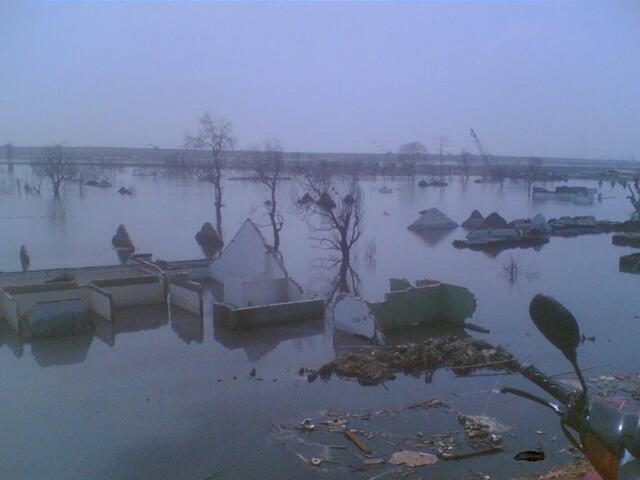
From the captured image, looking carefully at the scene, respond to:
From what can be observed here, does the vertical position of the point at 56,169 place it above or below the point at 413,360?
above

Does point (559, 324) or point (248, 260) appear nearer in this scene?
point (559, 324)

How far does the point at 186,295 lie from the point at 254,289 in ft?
4.87

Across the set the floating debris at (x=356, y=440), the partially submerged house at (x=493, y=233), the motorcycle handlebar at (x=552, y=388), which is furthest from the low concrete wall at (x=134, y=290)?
the partially submerged house at (x=493, y=233)

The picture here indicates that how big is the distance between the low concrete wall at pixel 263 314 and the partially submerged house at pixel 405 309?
72 cm

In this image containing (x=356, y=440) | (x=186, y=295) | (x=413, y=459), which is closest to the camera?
(x=413, y=459)

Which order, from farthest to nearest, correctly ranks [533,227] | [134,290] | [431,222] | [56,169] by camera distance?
[56,169], [431,222], [533,227], [134,290]

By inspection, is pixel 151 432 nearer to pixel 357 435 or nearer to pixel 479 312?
pixel 357 435

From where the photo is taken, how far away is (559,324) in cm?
176

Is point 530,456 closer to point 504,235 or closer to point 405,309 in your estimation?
point 405,309

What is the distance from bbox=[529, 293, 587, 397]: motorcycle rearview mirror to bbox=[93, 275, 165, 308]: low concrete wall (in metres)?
13.2

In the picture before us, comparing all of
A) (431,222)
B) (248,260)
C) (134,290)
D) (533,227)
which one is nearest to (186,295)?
(134,290)

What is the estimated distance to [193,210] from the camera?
121 ft

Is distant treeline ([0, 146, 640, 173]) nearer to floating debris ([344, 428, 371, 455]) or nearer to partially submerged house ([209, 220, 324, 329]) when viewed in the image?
partially submerged house ([209, 220, 324, 329])

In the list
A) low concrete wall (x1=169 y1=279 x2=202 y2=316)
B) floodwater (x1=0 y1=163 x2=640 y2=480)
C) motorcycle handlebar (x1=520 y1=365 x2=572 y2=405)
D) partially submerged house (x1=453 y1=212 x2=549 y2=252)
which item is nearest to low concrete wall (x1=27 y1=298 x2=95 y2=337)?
floodwater (x1=0 y1=163 x2=640 y2=480)
